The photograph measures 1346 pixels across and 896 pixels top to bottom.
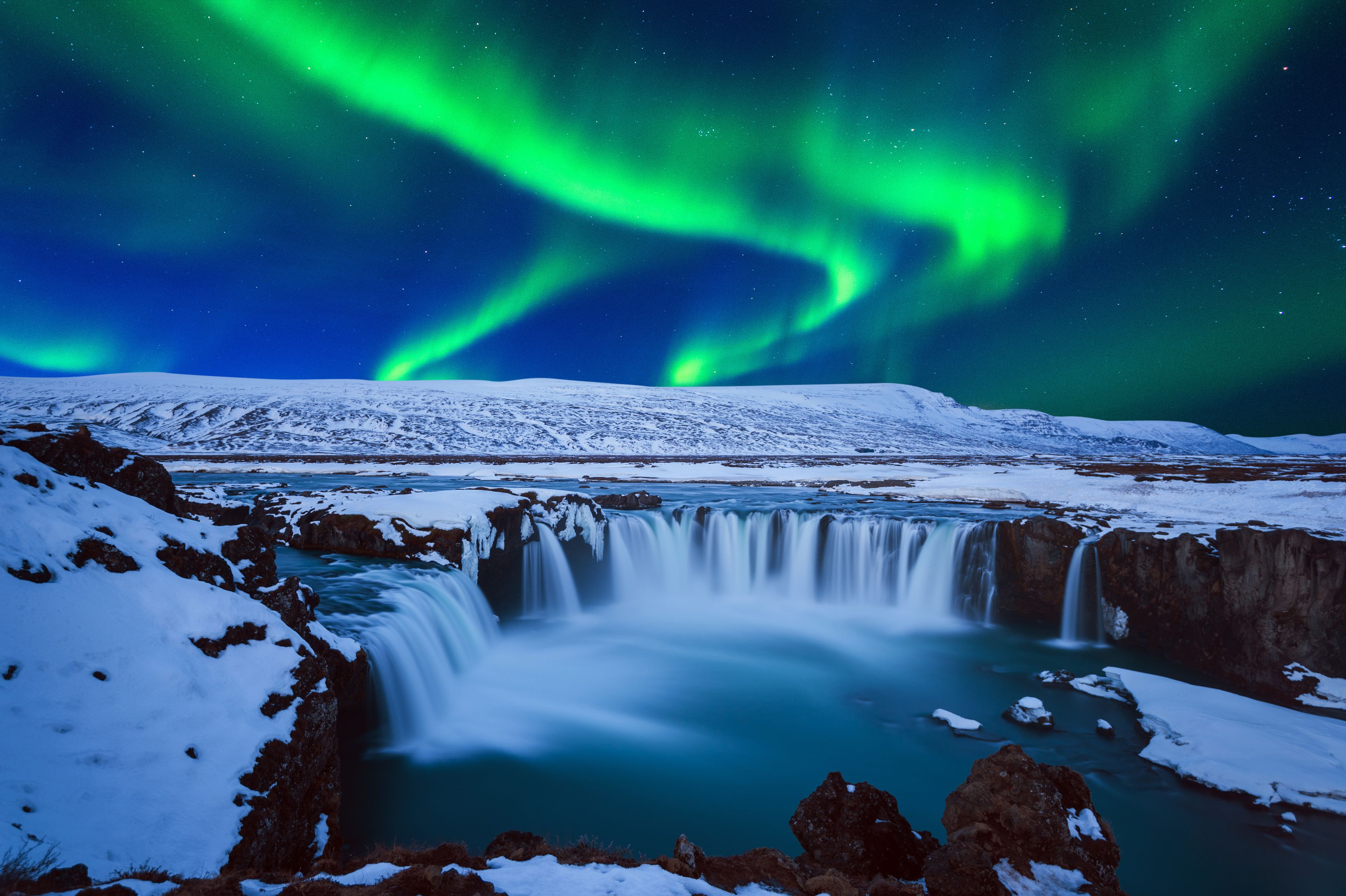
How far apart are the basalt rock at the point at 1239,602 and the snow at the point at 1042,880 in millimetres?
9871

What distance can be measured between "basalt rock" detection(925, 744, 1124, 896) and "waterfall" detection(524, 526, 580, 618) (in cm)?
1243

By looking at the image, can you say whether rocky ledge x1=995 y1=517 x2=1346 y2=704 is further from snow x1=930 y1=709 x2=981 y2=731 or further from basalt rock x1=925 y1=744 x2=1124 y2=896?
basalt rock x1=925 y1=744 x2=1124 y2=896

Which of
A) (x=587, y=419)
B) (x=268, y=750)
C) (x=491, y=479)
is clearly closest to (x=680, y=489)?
(x=491, y=479)

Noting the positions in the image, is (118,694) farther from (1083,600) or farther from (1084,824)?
(1083,600)

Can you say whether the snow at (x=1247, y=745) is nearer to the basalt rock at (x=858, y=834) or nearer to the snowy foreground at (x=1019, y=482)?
the snowy foreground at (x=1019, y=482)

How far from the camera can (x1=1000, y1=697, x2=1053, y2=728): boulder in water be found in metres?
9.62

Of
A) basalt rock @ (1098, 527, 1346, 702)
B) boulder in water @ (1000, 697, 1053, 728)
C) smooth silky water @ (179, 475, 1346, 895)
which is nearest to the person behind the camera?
smooth silky water @ (179, 475, 1346, 895)

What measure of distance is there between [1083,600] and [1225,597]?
111 inches

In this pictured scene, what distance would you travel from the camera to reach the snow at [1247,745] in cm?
745

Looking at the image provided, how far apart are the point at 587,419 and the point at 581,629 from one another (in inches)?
3758

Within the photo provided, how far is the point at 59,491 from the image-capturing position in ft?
17.1

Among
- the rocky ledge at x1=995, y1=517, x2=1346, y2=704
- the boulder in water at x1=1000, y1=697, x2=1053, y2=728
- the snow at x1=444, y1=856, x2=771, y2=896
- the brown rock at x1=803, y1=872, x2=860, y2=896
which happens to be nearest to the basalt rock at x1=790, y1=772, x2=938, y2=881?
the brown rock at x1=803, y1=872, x2=860, y2=896

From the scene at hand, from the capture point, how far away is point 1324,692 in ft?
32.6

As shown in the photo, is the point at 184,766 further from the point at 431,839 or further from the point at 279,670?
the point at 431,839
